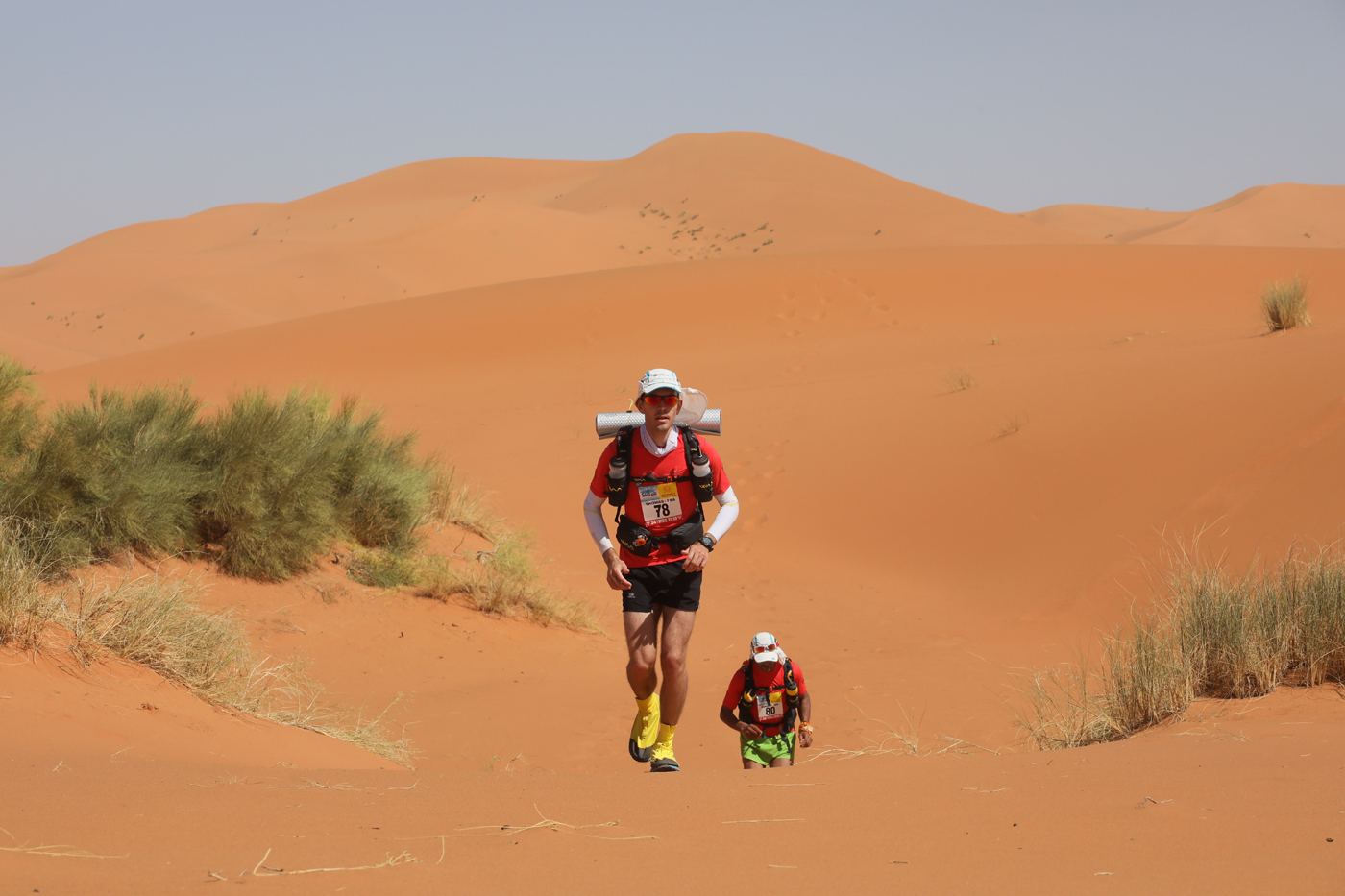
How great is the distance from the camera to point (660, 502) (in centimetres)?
537

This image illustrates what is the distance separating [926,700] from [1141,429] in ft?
19.1

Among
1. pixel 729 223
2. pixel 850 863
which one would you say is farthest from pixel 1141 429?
pixel 729 223

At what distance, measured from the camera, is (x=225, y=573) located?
334 inches

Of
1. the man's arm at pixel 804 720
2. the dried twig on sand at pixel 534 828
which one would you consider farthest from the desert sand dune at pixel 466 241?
the dried twig on sand at pixel 534 828

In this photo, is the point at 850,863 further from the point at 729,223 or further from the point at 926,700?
the point at 729,223

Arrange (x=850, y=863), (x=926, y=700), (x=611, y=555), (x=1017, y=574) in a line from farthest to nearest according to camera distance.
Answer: (x=1017, y=574)
(x=926, y=700)
(x=611, y=555)
(x=850, y=863)

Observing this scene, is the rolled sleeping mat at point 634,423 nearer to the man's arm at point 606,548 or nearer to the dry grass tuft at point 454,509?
the man's arm at point 606,548

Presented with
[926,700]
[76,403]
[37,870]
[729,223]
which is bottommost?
[926,700]

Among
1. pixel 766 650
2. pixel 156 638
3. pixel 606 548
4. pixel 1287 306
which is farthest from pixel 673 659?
pixel 1287 306

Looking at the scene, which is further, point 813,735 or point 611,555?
point 813,735

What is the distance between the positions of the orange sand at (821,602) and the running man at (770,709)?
1.55 ft

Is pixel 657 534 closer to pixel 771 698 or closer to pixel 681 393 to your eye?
pixel 681 393

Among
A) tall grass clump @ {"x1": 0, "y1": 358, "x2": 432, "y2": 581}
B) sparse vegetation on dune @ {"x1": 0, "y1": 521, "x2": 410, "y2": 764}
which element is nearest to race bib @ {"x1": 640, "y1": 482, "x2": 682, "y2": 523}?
sparse vegetation on dune @ {"x1": 0, "y1": 521, "x2": 410, "y2": 764}

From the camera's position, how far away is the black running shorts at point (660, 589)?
5371mm
